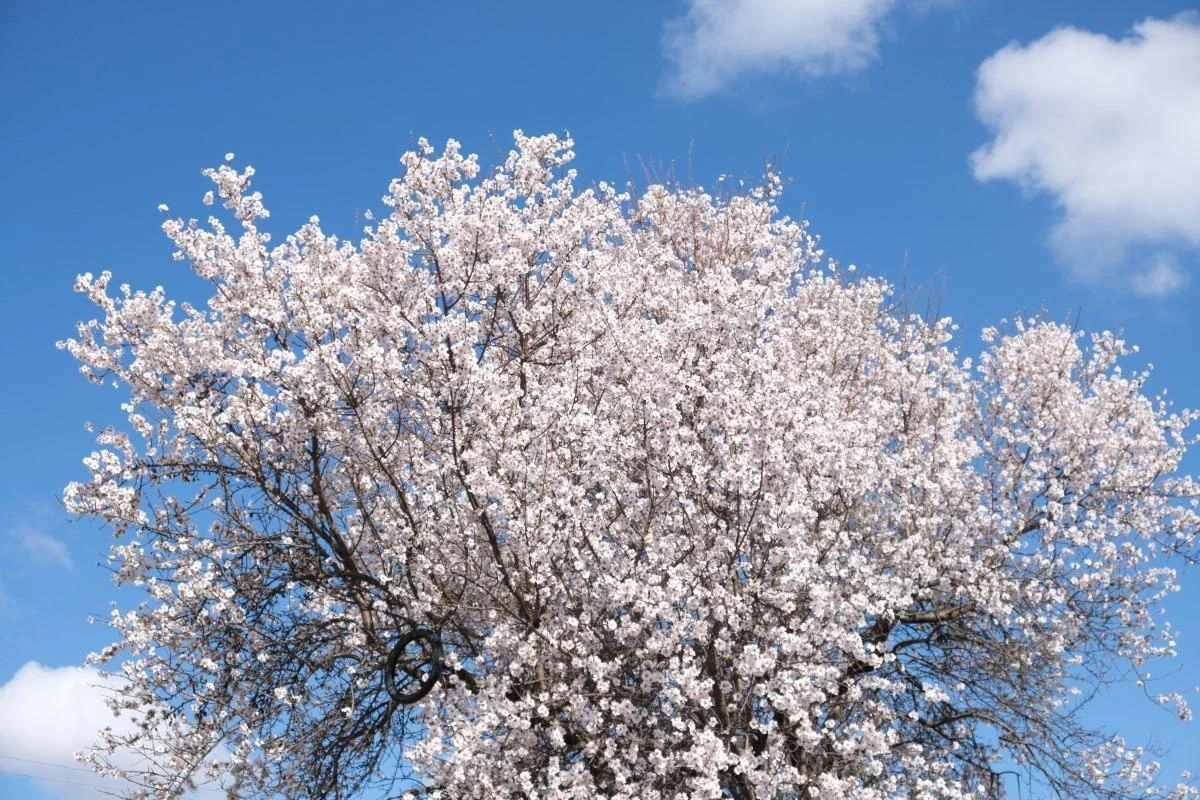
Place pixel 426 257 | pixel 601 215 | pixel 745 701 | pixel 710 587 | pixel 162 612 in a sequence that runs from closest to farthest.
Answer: pixel 745 701
pixel 710 587
pixel 162 612
pixel 426 257
pixel 601 215

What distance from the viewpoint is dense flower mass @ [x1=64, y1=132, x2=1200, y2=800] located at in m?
11.2

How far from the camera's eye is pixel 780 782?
10.8 m

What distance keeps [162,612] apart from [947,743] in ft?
31.3

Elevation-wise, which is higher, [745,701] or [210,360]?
[210,360]

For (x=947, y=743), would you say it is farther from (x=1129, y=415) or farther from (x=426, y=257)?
(x=426, y=257)

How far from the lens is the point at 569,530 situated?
1147 centimetres

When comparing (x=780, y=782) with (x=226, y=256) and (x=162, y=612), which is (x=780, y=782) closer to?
(x=162, y=612)

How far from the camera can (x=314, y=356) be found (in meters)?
12.1

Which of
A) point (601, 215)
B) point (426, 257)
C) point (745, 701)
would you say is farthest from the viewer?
point (601, 215)

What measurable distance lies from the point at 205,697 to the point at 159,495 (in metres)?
2.25

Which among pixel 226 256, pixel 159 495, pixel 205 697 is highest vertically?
pixel 226 256

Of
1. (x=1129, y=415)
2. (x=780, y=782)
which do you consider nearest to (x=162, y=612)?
(x=780, y=782)

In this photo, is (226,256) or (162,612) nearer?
(162,612)

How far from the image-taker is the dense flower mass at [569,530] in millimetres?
11188
